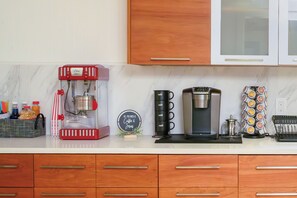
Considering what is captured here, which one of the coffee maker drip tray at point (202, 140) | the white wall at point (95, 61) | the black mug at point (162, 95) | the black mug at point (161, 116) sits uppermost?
the white wall at point (95, 61)

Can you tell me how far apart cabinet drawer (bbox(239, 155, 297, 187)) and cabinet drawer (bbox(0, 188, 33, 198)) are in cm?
119

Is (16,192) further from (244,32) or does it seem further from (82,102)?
(244,32)

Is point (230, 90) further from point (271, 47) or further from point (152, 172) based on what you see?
point (152, 172)

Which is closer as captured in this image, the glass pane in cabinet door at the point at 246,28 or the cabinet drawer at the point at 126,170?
the cabinet drawer at the point at 126,170

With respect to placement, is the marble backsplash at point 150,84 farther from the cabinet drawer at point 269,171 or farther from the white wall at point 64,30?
the cabinet drawer at point 269,171

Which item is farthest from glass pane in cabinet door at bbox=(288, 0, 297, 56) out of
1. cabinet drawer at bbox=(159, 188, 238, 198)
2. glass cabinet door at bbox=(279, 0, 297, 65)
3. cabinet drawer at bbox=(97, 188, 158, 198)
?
cabinet drawer at bbox=(97, 188, 158, 198)

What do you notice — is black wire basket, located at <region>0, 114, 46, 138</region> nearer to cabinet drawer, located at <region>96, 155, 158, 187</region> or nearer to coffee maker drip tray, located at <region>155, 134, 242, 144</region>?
cabinet drawer, located at <region>96, 155, 158, 187</region>

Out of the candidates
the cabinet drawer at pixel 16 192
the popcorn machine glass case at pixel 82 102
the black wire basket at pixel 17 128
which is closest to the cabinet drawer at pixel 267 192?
the popcorn machine glass case at pixel 82 102

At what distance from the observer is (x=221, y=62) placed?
228 centimetres

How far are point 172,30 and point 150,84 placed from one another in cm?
50

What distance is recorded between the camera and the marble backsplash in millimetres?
2600

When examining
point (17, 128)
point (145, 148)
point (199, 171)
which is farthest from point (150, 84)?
point (17, 128)

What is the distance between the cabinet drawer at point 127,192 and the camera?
1.99m

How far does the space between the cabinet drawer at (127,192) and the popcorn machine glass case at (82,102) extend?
1.41 ft
